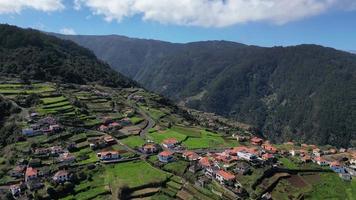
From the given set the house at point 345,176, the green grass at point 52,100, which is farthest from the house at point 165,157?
the green grass at point 52,100

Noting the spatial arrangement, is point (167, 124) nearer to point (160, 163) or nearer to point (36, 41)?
point (160, 163)

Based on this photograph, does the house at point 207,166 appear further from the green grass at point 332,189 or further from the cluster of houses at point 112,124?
the cluster of houses at point 112,124

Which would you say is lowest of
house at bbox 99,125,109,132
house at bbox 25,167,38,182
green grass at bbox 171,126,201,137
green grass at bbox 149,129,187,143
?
house at bbox 25,167,38,182

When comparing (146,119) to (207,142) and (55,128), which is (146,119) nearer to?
(207,142)

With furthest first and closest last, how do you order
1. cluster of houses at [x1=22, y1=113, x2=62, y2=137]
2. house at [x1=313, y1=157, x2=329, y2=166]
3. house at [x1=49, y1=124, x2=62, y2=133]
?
house at [x1=313, y1=157, x2=329, y2=166]
house at [x1=49, y1=124, x2=62, y2=133]
cluster of houses at [x1=22, y1=113, x2=62, y2=137]

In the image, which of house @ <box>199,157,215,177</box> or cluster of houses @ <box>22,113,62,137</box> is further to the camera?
cluster of houses @ <box>22,113,62,137</box>

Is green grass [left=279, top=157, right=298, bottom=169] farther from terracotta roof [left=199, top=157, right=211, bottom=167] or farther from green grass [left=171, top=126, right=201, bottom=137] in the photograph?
green grass [left=171, top=126, right=201, bottom=137]

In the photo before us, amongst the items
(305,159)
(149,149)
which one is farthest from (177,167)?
(305,159)

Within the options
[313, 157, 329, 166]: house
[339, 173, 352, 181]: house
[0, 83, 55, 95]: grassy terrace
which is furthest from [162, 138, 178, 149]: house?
[0, 83, 55, 95]: grassy terrace
